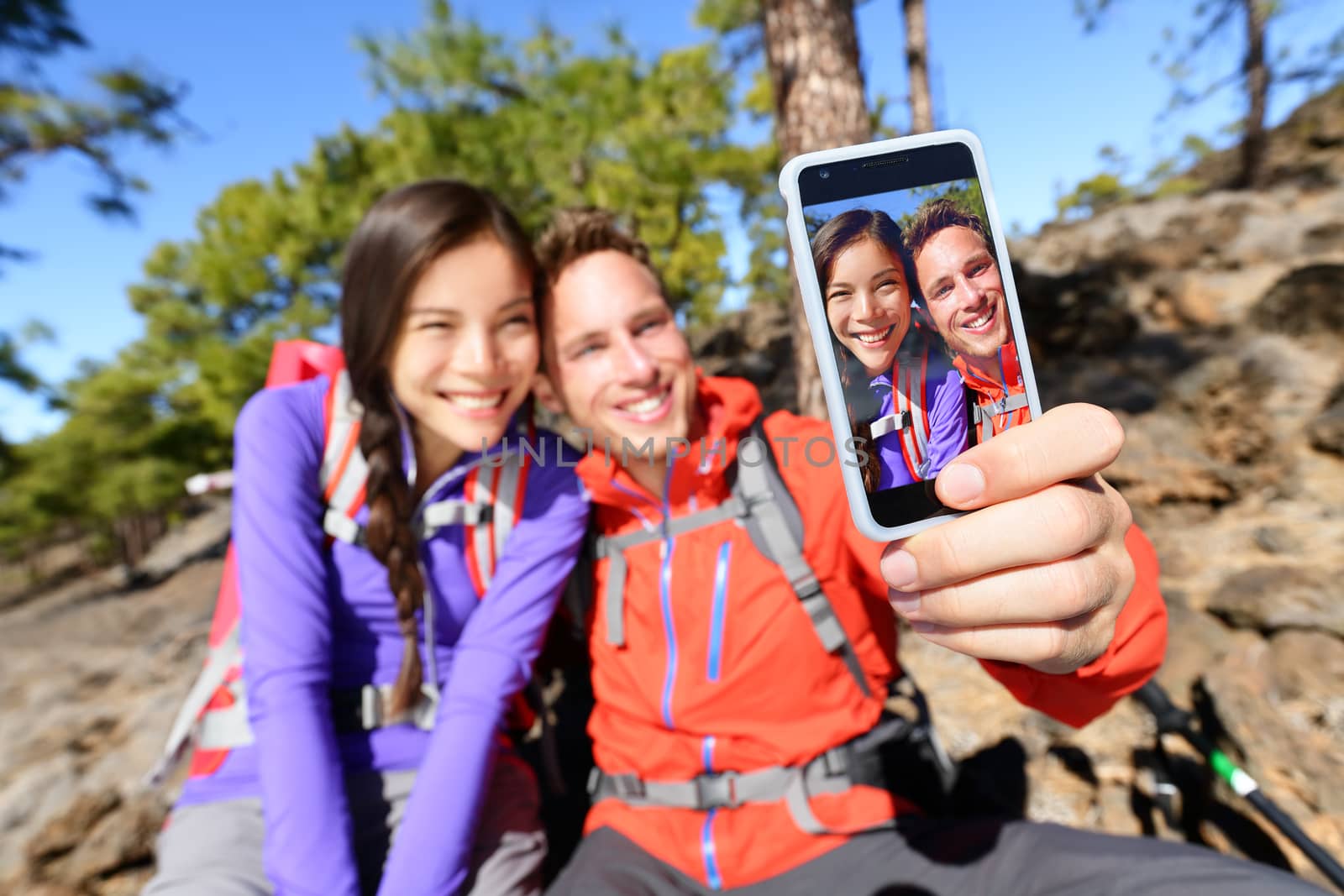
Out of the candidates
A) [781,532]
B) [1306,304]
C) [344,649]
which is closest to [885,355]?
[781,532]

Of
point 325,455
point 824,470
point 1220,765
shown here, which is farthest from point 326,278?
point 1220,765

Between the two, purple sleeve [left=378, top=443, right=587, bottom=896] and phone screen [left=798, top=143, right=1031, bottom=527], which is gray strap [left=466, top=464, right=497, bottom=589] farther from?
phone screen [left=798, top=143, right=1031, bottom=527]

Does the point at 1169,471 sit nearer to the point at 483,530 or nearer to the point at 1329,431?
the point at 1329,431

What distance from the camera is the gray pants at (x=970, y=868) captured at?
3.74 feet

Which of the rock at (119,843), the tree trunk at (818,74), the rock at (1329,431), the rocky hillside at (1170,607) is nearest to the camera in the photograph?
the rocky hillside at (1170,607)

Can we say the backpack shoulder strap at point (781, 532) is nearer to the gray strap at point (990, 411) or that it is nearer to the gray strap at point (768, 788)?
the gray strap at point (768, 788)

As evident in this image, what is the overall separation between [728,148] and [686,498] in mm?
8898

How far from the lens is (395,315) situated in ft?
5.18

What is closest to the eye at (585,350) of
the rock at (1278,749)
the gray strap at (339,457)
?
the gray strap at (339,457)

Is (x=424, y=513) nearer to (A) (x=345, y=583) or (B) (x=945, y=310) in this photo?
(A) (x=345, y=583)

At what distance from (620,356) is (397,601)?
903 millimetres

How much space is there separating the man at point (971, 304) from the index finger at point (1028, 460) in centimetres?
8

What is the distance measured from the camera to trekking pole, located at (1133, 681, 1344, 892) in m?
1.52

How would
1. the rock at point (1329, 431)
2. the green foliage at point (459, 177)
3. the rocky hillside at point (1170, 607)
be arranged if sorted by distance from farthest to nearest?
1. the green foliage at point (459, 177)
2. the rock at point (1329, 431)
3. the rocky hillside at point (1170, 607)
